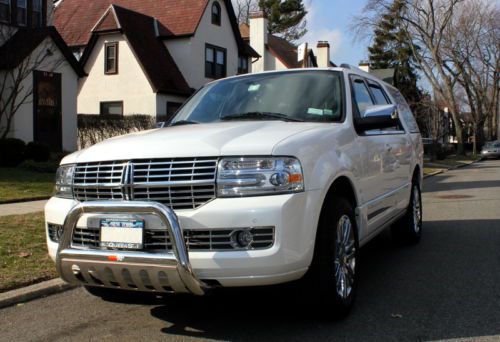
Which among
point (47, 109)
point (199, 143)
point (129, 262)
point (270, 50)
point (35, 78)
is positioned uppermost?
point (270, 50)

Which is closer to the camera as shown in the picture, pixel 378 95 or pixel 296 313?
pixel 296 313

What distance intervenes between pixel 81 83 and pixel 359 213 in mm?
25852

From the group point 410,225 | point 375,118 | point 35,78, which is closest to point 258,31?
point 35,78

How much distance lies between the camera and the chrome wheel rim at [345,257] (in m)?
4.27

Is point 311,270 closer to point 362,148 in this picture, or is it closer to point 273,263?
point 273,263

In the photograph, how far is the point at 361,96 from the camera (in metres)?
5.69

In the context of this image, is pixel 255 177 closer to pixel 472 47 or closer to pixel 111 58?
pixel 111 58

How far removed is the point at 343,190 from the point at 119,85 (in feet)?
78.8

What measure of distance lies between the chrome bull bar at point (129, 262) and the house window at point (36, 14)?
1862 cm

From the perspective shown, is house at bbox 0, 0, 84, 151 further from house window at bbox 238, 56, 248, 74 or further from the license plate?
the license plate

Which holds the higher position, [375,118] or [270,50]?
[270,50]

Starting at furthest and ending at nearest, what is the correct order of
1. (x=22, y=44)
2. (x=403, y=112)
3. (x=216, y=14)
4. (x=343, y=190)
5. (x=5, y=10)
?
(x=216, y=14) → (x=5, y=10) → (x=22, y=44) → (x=403, y=112) → (x=343, y=190)

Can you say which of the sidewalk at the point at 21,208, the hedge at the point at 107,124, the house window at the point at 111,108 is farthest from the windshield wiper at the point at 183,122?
the house window at the point at 111,108

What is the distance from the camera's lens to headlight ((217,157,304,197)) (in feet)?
12.1
